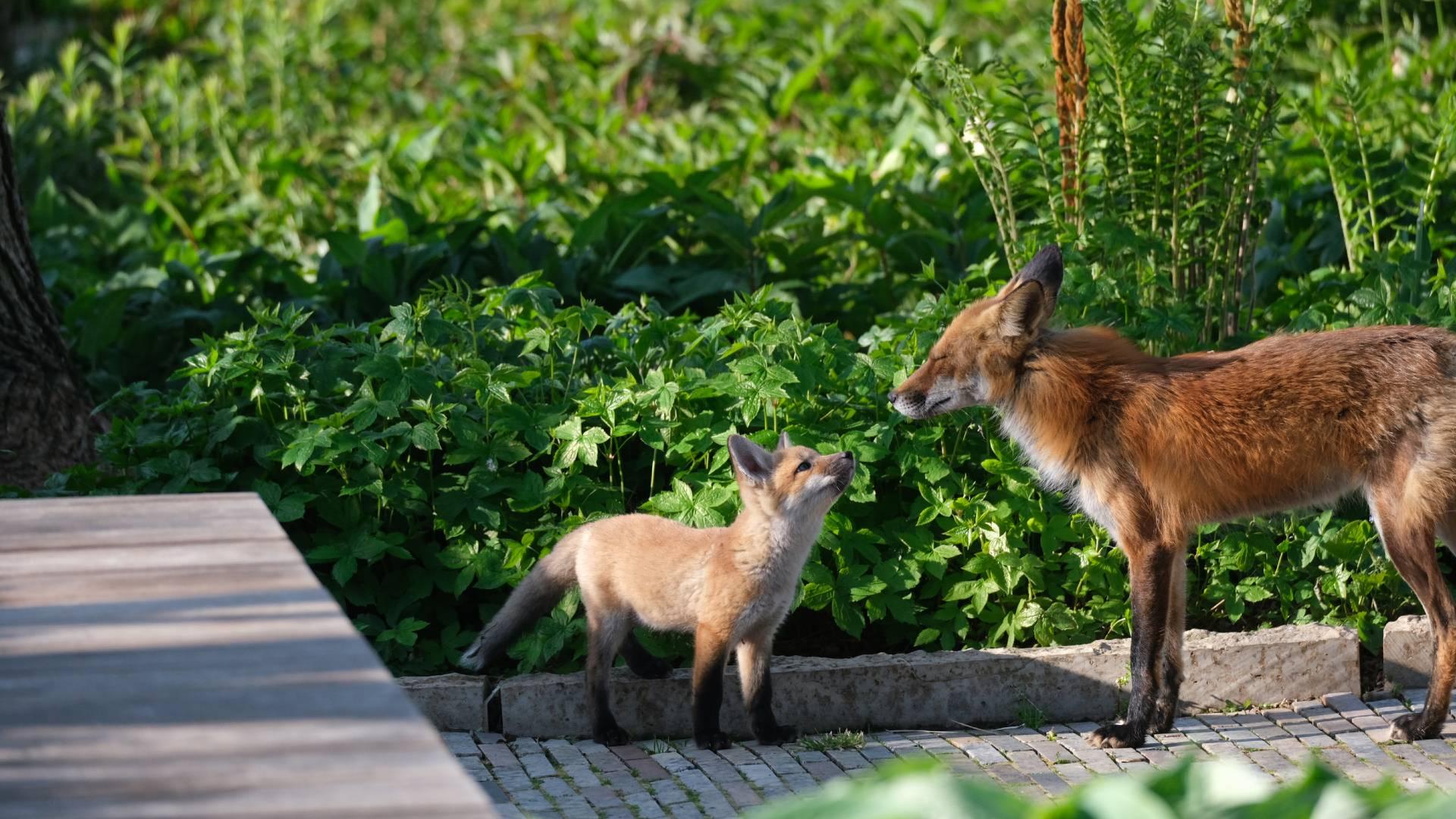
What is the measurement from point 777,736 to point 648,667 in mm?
517

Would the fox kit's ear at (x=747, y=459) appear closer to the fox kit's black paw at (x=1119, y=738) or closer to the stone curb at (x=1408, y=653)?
the fox kit's black paw at (x=1119, y=738)

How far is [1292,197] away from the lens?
8.41 metres

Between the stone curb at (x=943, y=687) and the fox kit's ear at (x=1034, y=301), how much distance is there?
3.72 ft

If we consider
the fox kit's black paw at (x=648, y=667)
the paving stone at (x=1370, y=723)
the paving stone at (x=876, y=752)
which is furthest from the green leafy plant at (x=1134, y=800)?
the paving stone at (x=1370, y=723)

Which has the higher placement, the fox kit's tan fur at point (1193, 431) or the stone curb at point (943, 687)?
the fox kit's tan fur at point (1193, 431)

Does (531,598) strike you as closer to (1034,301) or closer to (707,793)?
(707,793)

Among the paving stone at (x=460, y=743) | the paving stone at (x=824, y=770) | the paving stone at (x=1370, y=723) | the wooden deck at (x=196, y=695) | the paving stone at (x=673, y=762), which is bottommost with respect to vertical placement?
the paving stone at (x=460, y=743)

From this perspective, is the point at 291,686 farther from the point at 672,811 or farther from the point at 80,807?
the point at 672,811

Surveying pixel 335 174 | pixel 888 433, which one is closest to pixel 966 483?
pixel 888 433

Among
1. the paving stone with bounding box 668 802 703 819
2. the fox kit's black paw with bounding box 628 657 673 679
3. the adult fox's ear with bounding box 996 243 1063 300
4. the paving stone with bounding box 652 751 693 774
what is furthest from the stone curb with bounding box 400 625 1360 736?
the adult fox's ear with bounding box 996 243 1063 300

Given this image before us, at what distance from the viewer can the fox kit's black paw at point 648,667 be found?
209 inches

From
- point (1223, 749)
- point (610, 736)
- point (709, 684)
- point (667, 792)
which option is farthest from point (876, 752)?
point (1223, 749)

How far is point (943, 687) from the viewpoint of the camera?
5.35 meters

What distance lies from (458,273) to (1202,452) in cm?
429
